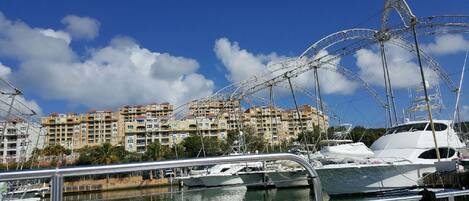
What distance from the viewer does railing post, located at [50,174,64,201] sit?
9.88 feet

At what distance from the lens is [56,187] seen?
302cm

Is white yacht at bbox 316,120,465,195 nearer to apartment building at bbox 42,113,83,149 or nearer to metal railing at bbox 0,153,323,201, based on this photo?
metal railing at bbox 0,153,323,201

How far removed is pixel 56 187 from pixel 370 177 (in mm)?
26007

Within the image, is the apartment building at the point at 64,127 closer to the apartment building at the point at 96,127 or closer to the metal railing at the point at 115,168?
the apartment building at the point at 96,127

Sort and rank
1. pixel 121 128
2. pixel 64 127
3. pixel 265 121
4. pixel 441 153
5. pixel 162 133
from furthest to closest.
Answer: pixel 121 128, pixel 64 127, pixel 265 121, pixel 162 133, pixel 441 153

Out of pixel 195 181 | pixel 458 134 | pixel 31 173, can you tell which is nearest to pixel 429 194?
pixel 31 173

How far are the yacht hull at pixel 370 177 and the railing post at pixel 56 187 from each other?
2323 centimetres

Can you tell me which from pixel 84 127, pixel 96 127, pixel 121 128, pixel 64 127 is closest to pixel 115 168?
pixel 121 128

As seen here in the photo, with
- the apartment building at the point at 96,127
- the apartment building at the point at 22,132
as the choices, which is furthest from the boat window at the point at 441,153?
the apartment building at the point at 96,127

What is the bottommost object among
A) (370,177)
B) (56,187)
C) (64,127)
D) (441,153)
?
(370,177)

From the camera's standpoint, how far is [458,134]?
3180 centimetres

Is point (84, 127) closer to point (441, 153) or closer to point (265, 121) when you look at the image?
point (265, 121)

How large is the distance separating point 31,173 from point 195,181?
160 ft

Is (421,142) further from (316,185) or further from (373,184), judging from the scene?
(316,185)
